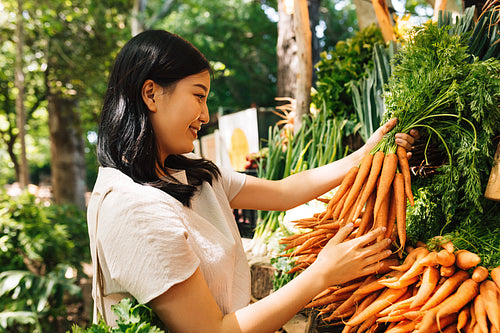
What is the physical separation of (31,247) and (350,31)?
30.6 ft

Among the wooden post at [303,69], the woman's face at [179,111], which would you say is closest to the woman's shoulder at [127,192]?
the woman's face at [179,111]

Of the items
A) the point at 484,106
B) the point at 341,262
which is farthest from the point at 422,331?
the point at 484,106

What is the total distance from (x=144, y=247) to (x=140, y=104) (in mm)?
429

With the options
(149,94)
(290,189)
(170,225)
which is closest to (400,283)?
(290,189)

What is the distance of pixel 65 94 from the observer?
602cm

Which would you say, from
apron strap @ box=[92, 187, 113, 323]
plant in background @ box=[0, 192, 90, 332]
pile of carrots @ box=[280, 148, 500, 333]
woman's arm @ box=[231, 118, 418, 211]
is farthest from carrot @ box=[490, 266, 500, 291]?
plant in background @ box=[0, 192, 90, 332]

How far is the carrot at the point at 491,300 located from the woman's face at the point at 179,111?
0.90m

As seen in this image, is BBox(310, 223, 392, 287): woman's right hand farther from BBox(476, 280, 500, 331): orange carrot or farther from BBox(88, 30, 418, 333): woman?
BBox(476, 280, 500, 331): orange carrot

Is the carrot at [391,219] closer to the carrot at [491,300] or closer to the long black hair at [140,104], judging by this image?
the carrot at [491,300]

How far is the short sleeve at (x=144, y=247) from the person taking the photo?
3.03ft

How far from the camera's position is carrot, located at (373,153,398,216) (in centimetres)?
115

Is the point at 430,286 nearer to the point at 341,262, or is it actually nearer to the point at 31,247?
the point at 341,262

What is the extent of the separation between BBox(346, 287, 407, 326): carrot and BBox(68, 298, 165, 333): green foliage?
56cm

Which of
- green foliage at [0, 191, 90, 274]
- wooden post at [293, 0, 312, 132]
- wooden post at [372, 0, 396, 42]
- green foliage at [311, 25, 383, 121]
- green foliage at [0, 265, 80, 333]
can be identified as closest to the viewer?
wooden post at [372, 0, 396, 42]
